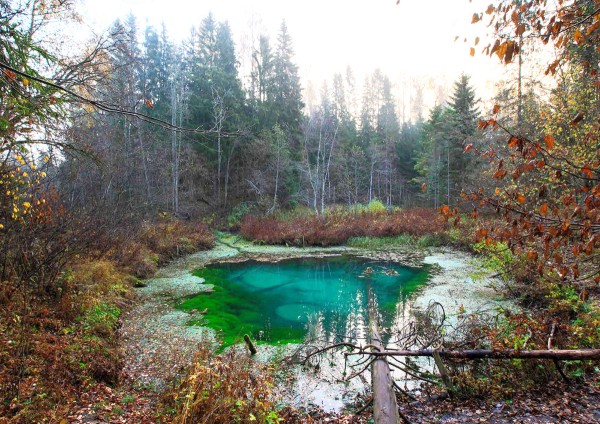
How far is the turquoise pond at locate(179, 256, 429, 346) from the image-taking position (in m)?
6.98

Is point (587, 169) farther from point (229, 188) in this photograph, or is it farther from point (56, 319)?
point (229, 188)

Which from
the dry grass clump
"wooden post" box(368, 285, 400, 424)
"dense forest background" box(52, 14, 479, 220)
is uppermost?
"dense forest background" box(52, 14, 479, 220)

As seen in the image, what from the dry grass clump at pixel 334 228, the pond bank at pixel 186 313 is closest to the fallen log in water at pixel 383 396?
the pond bank at pixel 186 313

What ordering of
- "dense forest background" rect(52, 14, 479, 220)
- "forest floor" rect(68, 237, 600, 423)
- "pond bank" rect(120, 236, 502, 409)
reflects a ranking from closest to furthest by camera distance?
"forest floor" rect(68, 237, 600, 423) → "pond bank" rect(120, 236, 502, 409) → "dense forest background" rect(52, 14, 479, 220)

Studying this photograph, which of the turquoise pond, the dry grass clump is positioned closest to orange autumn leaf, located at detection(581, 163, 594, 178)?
the turquoise pond

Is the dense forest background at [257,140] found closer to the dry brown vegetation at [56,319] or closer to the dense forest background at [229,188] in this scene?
the dense forest background at [229,188]

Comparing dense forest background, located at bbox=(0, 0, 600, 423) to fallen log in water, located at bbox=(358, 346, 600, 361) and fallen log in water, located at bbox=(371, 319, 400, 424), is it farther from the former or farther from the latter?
fallen log in water, located at bbox=(371, 319, 400, 424)

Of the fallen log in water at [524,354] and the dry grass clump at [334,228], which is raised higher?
the dry grass clump at [334,228]

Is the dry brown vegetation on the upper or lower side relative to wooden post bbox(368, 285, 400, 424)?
upper

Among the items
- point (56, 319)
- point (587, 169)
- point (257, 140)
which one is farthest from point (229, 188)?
point (587, 169)

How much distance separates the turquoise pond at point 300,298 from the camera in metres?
6.98

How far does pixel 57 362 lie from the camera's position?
12.9 ft

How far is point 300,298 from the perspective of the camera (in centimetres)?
945

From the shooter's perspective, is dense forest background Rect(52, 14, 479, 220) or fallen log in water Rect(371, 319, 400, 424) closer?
fallen log in water Rect(371, 319, 400, 424)
